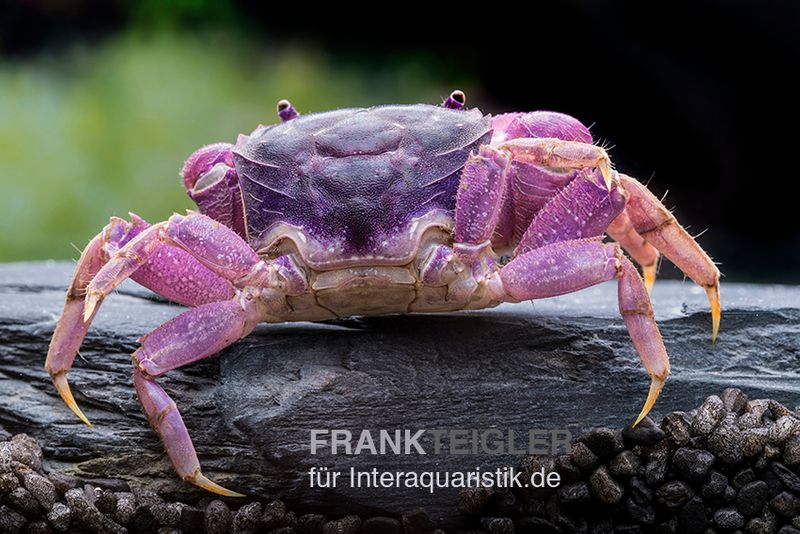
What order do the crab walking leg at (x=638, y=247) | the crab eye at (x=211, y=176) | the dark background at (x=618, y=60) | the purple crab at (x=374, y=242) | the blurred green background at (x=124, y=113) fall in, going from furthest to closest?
1. the blurred green background at (x=124, y=113)
2. the dark background at (x=618, y=60)
3. the crab walking leg at (x=638, y=247)
4. the crab eye at (x=211, y=176)
5. the purple crab at (x=374, y=242)

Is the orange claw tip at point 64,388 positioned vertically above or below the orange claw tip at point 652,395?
below

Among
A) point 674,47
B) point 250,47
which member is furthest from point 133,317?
point 674,47

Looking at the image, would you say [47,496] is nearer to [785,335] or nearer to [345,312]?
[345,312]

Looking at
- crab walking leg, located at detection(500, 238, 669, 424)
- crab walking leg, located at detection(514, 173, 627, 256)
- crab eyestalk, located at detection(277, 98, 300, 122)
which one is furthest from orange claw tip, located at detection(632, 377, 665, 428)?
crab eyestalk, located at detection(277, 98, 300, 122)

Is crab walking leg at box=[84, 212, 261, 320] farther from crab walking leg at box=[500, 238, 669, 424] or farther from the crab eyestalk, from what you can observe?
crab walking leg at box=[500, 238, 669, 424]

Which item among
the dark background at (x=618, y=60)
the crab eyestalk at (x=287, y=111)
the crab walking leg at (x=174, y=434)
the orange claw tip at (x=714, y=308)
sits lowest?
the crab walking leg at (x=174, y=434)

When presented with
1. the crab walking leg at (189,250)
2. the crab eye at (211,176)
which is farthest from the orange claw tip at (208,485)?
the crab eye at (211,176)

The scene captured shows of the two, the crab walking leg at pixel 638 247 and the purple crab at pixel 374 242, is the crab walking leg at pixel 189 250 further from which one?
the crab walking leg at pixel 638 247
